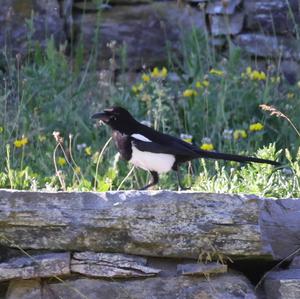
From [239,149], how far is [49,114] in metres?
1.36

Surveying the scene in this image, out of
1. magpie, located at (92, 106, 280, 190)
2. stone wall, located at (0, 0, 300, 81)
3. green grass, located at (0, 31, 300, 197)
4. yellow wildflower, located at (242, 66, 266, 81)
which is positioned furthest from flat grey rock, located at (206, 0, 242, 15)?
magpie, located at (92, 106, 280, 190)

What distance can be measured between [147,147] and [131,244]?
919mm

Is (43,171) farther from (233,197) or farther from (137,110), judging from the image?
(233,197)

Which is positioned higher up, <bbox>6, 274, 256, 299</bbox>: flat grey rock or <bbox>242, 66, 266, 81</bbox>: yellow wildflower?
<bbox>242, 66, 266, 81</bbox>: yellow wildflower

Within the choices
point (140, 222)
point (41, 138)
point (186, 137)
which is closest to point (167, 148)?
point (140, 222)

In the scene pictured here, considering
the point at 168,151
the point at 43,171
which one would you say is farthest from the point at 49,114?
the point at 168,151

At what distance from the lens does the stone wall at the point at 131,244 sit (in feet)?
Result: 12.8

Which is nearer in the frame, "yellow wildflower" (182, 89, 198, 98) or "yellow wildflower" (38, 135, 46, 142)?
"yellow wildflower" (38, 135, 46, 142)

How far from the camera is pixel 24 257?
3977 millimetres

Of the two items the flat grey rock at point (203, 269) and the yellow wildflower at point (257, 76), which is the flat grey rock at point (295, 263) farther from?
the yellow wildflower at point (257, 76)

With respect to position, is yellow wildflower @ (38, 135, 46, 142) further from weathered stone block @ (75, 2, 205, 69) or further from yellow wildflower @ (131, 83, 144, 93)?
weathered stone block @ (75, 2, 205, 69)

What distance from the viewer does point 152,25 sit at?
802cm

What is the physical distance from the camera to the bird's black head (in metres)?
4.84

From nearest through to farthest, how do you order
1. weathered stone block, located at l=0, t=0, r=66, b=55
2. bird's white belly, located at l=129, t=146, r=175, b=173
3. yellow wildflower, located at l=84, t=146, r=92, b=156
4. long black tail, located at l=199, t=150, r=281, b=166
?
long black tail, located at l=199, t=150, r=281, b=166
bird's white belly, located at l=129, t=146, r=175, b=173
yellow wildflower, located at l=84, t=146, r=92, b=156
weathered stone block, located at l=0, t=0, r=66, b=55
